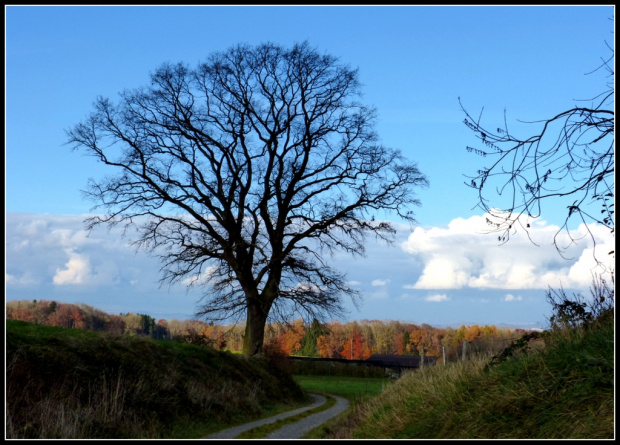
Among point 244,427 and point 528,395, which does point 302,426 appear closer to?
point 244,427

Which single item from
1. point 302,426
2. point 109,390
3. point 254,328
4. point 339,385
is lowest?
point 339,385

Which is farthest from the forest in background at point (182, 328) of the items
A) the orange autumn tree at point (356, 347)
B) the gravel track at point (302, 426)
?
the orange autumn tree at point (356, 347)

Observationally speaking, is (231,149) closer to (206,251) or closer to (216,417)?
(206,251)

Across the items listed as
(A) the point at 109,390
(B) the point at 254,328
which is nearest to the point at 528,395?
(A) the point at 109,390

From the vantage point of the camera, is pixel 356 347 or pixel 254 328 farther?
pixel 356 347

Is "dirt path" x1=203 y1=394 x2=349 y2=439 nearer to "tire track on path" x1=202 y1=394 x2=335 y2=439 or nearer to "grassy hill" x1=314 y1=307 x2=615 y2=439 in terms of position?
"tire track on path" x1=202 y1=394 x2=335 y2=439

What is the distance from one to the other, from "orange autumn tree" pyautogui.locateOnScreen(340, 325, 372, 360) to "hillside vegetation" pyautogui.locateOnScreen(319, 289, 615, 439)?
7384 cm

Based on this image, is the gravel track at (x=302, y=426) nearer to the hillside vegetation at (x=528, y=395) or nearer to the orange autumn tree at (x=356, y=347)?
the hillside vegetation at (x=528, y=395)

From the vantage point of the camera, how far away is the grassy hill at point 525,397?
275 inches

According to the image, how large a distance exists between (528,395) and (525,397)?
0.16 feet

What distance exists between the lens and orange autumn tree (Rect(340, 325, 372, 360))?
3322 inches

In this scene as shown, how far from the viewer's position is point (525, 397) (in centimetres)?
779

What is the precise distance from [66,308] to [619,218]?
2131cm

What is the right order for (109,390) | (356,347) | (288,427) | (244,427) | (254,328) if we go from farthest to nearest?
(356,347) → (254,328) → (288,427) → (244,427) → (109,390)
